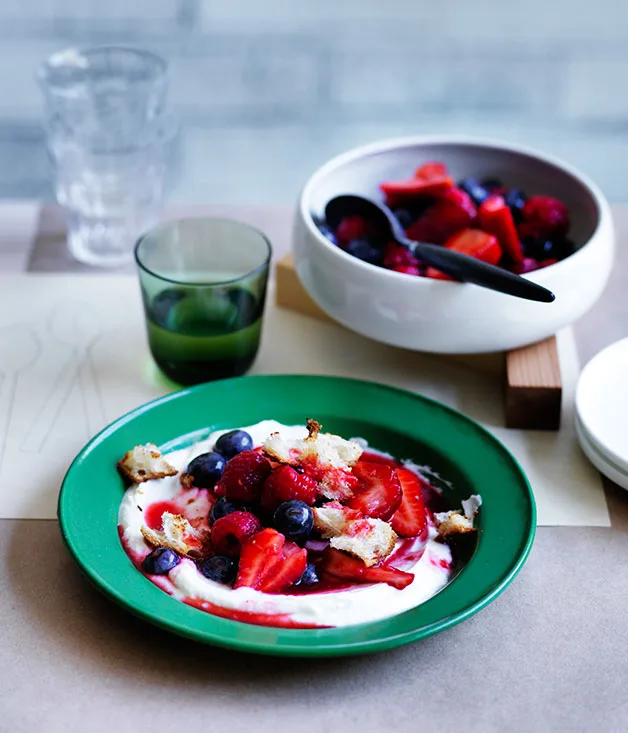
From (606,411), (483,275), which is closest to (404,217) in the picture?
(483,275)

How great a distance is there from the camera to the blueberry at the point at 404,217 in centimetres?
142

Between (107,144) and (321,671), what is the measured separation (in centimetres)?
99

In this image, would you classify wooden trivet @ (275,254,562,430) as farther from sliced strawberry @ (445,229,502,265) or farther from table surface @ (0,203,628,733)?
table surface @ (0,203,628,733)

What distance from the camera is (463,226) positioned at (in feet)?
4.50

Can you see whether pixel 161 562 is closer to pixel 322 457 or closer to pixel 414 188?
pixel 322 457

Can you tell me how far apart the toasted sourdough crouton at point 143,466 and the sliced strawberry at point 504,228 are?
1.64ft

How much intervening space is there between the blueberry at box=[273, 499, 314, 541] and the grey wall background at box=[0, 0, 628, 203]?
147 cm

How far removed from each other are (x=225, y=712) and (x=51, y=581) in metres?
0.25

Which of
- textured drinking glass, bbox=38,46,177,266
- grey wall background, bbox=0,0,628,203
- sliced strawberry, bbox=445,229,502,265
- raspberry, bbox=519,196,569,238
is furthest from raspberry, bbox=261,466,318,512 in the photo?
grey wall background, bbox=0,0,628,203

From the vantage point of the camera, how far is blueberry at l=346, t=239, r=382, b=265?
1340 millimetres

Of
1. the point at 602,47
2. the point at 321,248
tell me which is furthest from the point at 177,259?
the point at 602,47

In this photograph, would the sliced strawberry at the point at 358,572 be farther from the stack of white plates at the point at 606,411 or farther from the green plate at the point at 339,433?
the stack of white plates at the point at 606,411

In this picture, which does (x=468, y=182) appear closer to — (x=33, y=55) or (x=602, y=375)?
(x=602, y=375)

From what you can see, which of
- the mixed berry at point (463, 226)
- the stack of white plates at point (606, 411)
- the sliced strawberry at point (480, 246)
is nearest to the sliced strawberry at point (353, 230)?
the mixed berry at point (463, 226)
